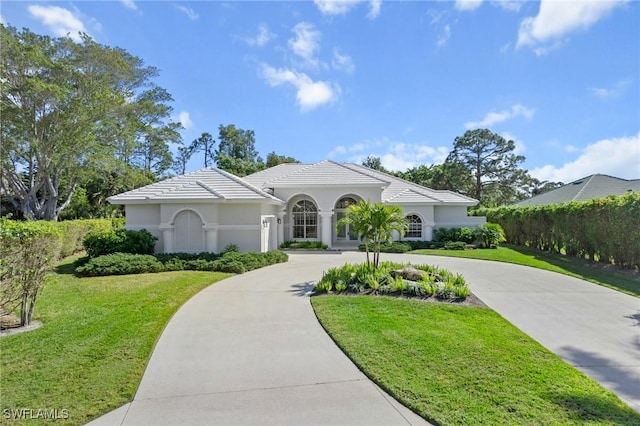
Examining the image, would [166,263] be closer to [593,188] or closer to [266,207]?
[266,207]

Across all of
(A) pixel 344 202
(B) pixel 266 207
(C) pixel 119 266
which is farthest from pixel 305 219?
(C) pixel 119 266

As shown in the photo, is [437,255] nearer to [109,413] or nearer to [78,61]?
[109,413]

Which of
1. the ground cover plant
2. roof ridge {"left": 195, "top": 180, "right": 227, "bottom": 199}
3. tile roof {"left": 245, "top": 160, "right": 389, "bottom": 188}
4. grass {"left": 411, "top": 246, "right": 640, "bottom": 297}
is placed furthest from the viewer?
tile roof {"left": 245, "top": 160, "right": 389, "bottom": 188}

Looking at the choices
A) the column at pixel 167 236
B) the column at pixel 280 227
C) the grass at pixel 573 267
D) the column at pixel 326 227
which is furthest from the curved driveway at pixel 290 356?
the column at pixel 326 227

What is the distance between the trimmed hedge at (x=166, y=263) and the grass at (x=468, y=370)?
7.02 m

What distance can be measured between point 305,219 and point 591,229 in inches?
612

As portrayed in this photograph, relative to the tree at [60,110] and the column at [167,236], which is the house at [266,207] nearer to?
the column at [167,236]

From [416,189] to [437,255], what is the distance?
8.30m

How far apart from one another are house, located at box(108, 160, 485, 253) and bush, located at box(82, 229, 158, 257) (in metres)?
0.88

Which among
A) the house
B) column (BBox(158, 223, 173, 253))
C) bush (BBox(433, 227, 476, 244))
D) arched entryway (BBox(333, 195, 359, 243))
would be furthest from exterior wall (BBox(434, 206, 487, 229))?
column (BBox(158, 223, 173, 253))

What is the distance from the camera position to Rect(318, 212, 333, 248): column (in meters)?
21.6

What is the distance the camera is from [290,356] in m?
5.29

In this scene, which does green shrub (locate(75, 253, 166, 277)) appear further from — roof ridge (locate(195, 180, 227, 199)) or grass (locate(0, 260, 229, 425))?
roof ridge (locate(195, 180, 227, 199))

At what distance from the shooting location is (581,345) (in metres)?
5.84
